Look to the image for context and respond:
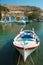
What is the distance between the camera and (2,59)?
21.2 m

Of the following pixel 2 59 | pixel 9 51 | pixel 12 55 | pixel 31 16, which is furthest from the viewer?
pixel 31 16

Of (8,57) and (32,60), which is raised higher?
(8,57)

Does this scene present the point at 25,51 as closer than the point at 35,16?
Yes

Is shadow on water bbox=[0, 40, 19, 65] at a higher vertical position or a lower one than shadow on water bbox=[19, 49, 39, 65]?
higher

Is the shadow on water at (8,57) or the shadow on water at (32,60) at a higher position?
the shadow on water at (8,57)

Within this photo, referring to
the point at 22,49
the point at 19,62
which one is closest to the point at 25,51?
the point at 22,49

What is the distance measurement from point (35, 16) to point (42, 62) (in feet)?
404

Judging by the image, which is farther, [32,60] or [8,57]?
[8,57]

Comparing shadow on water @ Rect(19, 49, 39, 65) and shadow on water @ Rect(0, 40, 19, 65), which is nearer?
shadow on water @ Rect(19, 49, 39, 65)

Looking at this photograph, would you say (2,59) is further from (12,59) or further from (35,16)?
(35,16)

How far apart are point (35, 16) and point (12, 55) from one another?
121 metres

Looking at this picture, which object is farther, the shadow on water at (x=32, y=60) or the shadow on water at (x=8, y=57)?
the shadow on water at (x=8, y=57)

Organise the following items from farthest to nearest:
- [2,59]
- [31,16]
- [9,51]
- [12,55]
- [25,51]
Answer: [31,16]
[9,51]
[12,55]
[2,59]
[25,51]

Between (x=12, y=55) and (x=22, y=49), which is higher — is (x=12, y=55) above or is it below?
below
